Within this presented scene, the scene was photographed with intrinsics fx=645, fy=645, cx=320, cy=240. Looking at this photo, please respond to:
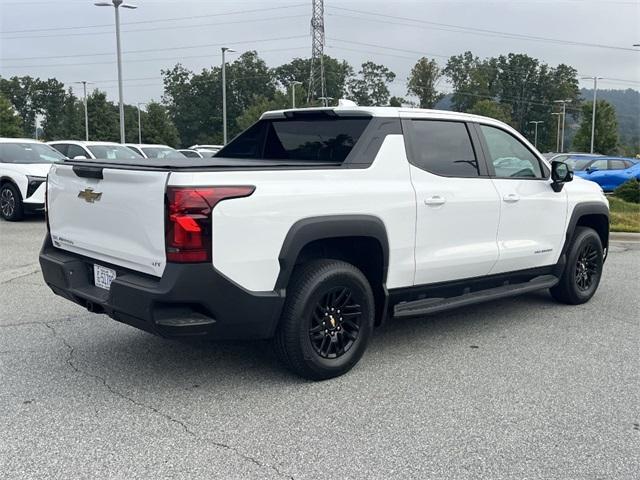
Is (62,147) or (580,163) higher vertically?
(62,147)

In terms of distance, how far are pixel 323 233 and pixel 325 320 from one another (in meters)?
0.61

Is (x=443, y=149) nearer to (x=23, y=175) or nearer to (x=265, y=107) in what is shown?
(x=23, y=175)

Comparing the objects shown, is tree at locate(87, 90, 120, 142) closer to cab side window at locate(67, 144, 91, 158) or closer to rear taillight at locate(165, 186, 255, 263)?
cab side window at locate(67, 144, 91, 158)

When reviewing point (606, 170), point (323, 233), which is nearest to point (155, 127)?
point (606, 170)

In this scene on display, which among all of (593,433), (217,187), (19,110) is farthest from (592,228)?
(19,110)

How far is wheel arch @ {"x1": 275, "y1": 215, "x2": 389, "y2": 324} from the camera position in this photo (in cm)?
396

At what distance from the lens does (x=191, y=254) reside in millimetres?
3604

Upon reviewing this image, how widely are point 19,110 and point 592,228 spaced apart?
319 ft

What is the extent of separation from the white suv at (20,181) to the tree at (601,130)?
60.4 m

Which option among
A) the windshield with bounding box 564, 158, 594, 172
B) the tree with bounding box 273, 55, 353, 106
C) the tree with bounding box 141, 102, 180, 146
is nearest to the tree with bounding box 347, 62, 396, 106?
the tree with bounding box 273, 55, 353, 106

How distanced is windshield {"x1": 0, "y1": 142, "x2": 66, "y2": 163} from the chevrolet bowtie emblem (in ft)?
30.1

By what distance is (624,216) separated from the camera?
12992 mm

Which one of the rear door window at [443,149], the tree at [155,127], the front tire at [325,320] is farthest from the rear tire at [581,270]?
the tree at [155,127]

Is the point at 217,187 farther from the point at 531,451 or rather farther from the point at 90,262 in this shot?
the point at 531,451
